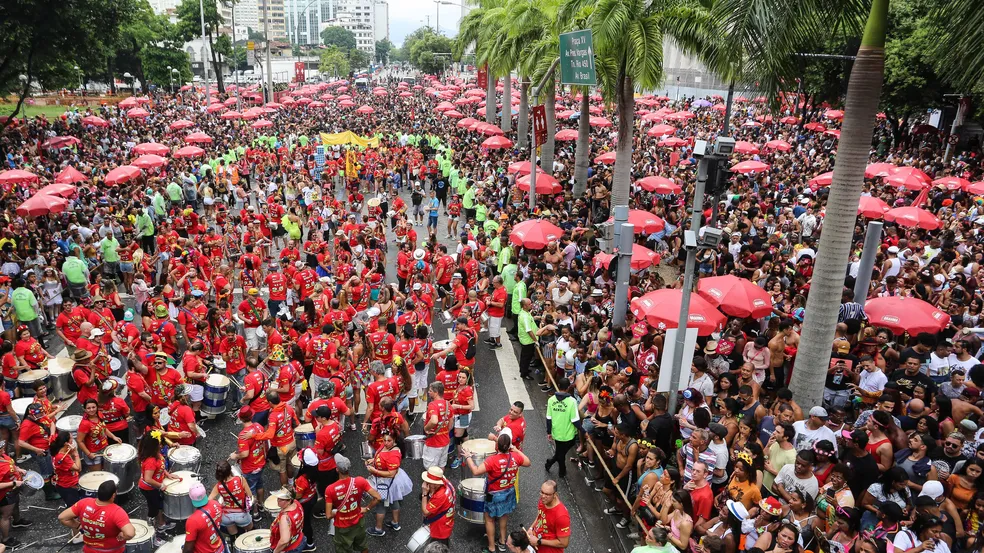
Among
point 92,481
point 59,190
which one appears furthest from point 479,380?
point 59,190

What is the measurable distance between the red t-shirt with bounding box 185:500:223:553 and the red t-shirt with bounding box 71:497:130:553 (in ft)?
2.32

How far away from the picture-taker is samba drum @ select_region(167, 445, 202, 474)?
782 cm

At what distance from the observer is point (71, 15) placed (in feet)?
67.6

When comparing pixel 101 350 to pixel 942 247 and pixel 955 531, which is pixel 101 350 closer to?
pixel 955 531

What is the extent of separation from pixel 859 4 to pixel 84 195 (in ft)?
73.6

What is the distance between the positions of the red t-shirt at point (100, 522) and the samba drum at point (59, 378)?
4.97 metres

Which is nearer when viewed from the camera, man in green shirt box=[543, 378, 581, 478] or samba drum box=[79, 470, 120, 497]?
samba drum box=[79, 470, 120, 497]

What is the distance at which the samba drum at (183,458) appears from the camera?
25.7ft

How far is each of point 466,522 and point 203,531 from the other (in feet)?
10.7

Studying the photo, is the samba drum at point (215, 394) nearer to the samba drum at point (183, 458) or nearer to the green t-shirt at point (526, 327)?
the samba drum at point (183, 458)

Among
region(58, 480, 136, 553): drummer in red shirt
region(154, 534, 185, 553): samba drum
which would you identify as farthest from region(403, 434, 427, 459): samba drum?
region(58, 480, 136, 553): drummer in red shirt

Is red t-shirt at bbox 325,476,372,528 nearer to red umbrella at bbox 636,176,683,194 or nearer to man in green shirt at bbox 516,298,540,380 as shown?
man in green shirt at bbox 516,298,540,380

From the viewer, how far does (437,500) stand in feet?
22.8

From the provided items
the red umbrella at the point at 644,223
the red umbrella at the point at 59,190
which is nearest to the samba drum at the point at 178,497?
the red umbrella at the point at 644,223
